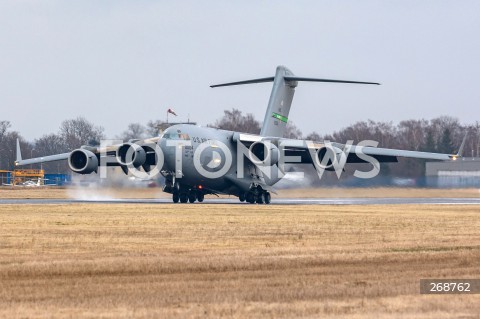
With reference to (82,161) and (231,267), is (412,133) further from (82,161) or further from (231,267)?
(231,267)

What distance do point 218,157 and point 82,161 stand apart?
21.0ft

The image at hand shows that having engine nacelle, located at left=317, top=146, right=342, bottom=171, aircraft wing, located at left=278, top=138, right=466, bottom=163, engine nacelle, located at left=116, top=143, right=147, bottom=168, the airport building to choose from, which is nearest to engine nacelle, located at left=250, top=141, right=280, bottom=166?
aircraft wing, located at left=278, top=138, right=466, bottom=163

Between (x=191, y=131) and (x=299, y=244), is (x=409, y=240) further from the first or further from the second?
(x=191, y=131)

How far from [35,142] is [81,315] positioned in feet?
335

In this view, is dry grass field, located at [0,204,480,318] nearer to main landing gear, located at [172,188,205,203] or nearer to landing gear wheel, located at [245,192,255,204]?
main landing gear, located at [172,188,205,203]

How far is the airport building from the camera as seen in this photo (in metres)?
53.9

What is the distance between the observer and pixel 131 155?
41.5 meters

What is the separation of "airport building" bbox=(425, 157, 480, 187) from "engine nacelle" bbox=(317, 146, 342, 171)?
11.0 meters

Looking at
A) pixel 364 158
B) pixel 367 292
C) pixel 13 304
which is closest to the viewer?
pixel 13 304

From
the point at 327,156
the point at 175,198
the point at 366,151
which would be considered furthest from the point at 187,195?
the point at 366,151

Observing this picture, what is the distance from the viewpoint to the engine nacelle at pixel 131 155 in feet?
136

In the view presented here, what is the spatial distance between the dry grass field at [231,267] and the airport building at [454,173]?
2643 centimetres

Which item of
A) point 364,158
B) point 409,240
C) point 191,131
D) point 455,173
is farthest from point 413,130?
point 409,240

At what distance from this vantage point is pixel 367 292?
13.2 meters
